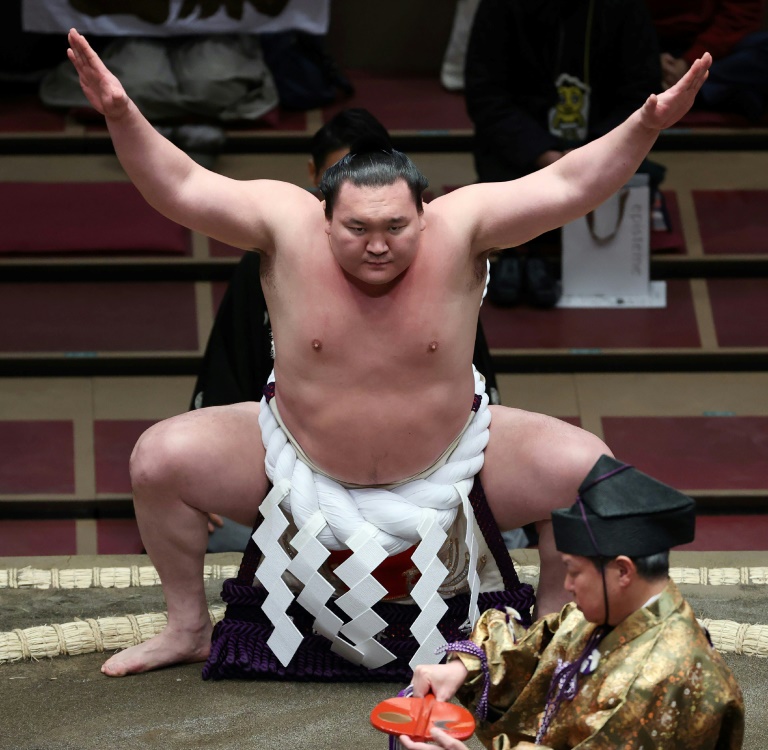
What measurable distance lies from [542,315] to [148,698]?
216 centimetres

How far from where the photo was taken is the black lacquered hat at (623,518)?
6.41 feet

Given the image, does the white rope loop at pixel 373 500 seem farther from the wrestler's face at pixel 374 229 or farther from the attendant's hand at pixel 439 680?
the attendant's hand at pixel 439 680

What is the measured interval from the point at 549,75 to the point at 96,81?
219cm

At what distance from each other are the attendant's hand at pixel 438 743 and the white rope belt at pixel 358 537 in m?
0.73

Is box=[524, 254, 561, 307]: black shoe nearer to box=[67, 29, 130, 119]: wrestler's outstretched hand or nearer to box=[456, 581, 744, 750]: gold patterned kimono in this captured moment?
box=[67, 29, 130, 119]: wrestler's outstretched hand

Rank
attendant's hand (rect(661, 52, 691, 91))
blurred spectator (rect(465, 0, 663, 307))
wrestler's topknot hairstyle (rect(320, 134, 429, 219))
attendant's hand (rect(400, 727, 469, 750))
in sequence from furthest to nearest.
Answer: attendant's hand (rect(661, 52, 691, 91)) → blurred spectator (rect(465, 0, 663, 307)) → wrestler's topknot hairstyle (rect(320, 134, 429, 219)) → attendant's hand (rect(400, 727, 469, 750))

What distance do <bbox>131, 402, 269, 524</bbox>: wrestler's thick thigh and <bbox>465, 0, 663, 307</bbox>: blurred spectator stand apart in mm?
1755

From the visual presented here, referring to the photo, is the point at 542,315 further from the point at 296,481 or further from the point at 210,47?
the point at 296,481

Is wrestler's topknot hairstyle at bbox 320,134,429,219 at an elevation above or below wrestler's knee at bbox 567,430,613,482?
above

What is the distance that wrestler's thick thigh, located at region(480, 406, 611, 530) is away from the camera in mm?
2688

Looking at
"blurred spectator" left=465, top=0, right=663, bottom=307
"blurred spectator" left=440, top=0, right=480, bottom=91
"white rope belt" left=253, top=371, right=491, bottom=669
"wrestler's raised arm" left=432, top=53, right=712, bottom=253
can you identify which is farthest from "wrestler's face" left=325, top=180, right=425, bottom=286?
"blurred spectator" left=440, top=0, right=480, bottom=91

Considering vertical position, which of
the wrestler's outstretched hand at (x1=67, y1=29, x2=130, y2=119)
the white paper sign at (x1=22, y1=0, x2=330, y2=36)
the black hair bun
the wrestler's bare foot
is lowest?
the wrestler's bare foot

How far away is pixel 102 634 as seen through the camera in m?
2.95

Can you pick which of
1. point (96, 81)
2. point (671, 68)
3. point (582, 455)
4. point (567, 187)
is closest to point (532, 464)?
point (582, 455)
